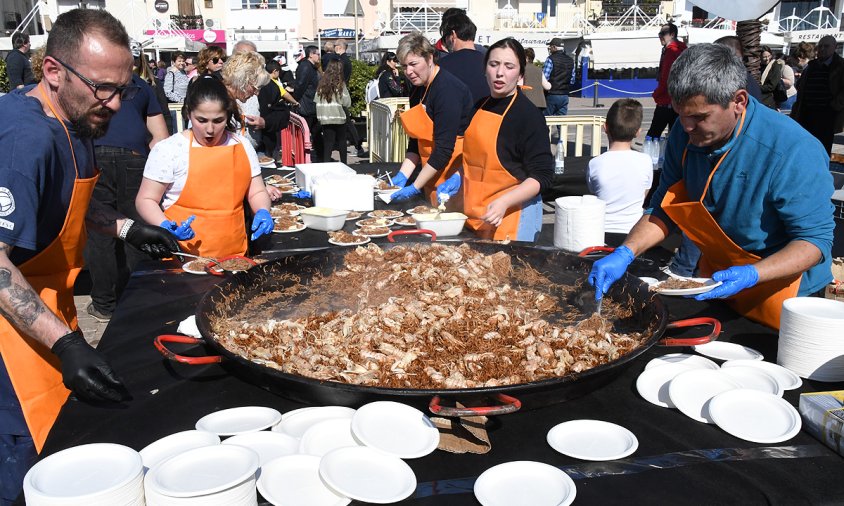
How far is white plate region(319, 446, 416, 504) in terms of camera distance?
130cm

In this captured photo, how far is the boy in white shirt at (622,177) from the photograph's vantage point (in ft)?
14.2

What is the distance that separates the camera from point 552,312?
8.30 feet

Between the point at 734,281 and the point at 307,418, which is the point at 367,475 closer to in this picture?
the point at 307,418

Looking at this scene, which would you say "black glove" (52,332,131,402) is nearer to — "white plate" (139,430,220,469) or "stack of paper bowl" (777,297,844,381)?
"white plate" (139,430,220,469)

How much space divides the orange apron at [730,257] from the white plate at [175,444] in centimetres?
186

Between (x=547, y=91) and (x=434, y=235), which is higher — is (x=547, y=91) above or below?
above

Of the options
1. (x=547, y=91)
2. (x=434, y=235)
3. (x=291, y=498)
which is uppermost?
(x=547, y=91)

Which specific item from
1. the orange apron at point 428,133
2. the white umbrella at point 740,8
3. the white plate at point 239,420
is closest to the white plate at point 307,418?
the white plate at point 239,420

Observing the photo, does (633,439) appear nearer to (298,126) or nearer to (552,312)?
(552,312)

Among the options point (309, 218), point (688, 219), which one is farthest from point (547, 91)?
point (688, 219)

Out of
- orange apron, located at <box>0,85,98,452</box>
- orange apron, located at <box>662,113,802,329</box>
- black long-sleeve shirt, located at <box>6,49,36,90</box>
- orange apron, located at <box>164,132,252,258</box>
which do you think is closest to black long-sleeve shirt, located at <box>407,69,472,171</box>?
orange apron, located at <box>164,132,252,258</box>

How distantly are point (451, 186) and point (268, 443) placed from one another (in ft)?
9.31

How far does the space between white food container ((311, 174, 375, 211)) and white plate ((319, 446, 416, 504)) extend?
283 centimetres

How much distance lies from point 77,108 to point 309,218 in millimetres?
1883
